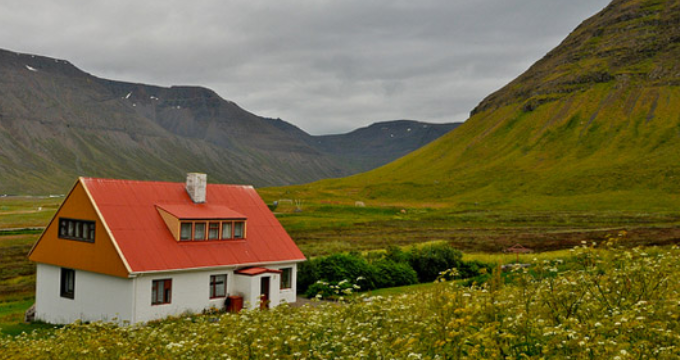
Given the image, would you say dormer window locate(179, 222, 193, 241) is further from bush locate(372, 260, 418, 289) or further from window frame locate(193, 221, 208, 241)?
bush locate(372, 260, 418, 289)

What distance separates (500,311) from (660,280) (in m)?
4.30

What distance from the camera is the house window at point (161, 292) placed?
34.8m

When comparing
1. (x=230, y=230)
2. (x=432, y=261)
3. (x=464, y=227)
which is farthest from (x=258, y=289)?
(x=464, y=227)

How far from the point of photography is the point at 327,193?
176 m

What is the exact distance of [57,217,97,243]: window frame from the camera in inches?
1454

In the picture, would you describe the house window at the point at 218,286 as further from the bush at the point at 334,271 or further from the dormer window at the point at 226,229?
the bush at the point at 334,271

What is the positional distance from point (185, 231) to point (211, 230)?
6.80 feet

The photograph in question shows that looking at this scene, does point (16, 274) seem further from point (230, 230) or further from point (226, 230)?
point (230, 230)

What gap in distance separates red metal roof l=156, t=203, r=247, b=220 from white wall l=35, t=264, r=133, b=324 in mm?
6236

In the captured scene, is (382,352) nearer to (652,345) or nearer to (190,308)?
(652,345)

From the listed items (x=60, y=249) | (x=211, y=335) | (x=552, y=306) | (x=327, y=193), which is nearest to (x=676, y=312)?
(x=552, y=306)

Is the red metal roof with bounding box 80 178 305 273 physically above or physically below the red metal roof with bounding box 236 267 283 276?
above

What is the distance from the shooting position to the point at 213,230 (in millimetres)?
39875

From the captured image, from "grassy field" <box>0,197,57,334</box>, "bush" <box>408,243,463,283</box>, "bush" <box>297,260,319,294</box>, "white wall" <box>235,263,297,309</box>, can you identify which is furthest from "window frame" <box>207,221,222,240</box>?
"bush" <box>408,243,463,283</box>
